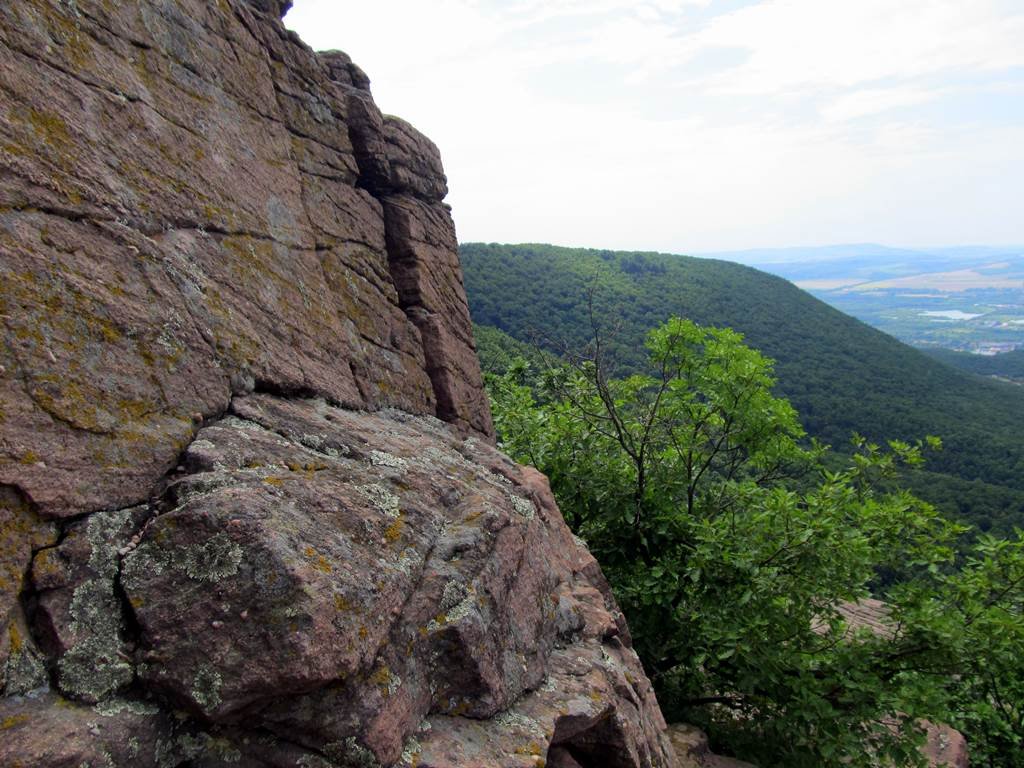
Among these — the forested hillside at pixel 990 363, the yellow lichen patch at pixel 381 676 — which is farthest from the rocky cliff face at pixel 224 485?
the forested hillside at pixel 990 363

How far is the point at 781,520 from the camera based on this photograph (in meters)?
9.88

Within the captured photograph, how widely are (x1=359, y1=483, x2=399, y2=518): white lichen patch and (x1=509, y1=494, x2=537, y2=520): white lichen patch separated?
1.65 m

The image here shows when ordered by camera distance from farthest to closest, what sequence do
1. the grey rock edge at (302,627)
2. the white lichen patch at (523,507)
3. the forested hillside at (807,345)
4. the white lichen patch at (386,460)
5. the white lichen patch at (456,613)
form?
the forested hillside at (807,345)
the white lichen patch at (523,507)
the white lichen patch at (386,460)
the white lichen patch at (456,613)
the grey rock edge at (302,627)

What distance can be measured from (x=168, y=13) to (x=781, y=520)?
930cm

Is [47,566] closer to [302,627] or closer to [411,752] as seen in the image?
[302,627]

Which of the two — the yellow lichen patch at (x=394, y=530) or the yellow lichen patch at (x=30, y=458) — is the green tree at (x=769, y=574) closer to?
the yellow lichen patch at (x=394, y=530)

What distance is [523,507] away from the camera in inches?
277

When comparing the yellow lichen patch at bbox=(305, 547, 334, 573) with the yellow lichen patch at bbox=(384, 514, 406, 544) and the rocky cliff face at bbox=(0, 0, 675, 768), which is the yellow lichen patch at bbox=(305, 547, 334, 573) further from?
the yellow lichen patch at bbox=(384, 514, 406, 544)

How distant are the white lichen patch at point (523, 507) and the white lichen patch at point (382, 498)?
1.65 m

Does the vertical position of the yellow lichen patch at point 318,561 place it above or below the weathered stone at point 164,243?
below

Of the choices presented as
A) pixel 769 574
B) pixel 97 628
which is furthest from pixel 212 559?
pixel 769 574

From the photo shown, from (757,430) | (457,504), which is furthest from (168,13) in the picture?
Result: (757,430)

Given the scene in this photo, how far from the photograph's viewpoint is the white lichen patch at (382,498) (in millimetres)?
5312

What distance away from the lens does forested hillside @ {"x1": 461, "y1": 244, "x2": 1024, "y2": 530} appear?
67.3 metres
